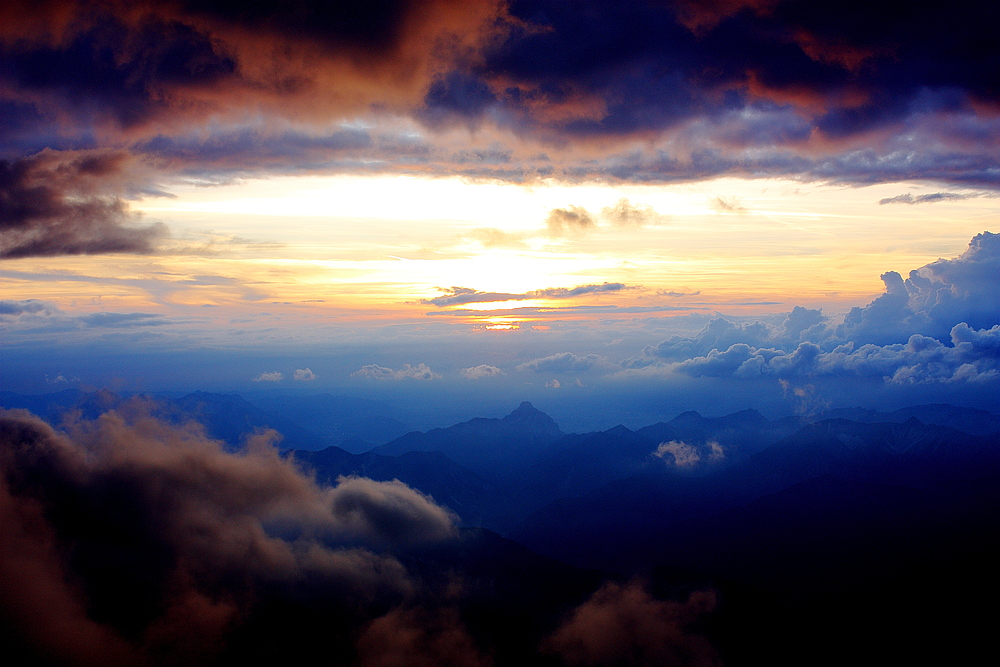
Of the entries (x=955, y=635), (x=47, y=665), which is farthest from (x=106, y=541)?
(x=955, y=635)

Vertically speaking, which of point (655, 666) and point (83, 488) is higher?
point (83, 488)

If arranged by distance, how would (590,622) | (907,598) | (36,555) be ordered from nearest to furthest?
1. (36,555)
2. (590,622)
3. (907,598)

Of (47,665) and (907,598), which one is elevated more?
(47,665)

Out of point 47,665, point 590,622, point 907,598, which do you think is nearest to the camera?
point 47,665

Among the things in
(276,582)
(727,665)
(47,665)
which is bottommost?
(727,665)

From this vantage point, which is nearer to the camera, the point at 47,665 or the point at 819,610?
the point at 47,665

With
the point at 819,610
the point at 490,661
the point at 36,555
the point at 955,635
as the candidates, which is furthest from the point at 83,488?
the point at 955,635

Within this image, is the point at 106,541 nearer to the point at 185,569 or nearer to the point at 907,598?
the point at 185,569

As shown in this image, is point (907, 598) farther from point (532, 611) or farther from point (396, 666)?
point (396, 666)

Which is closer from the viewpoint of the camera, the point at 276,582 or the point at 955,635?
the point at 955,635
